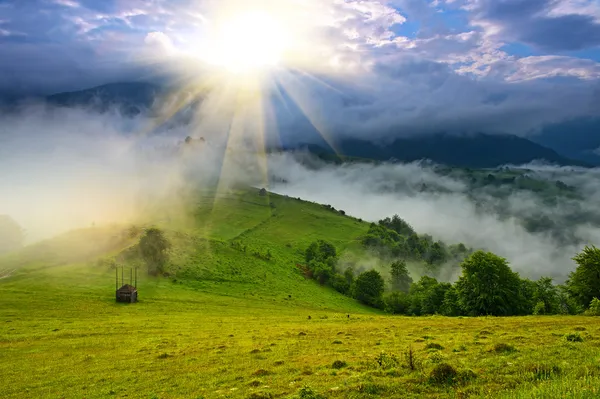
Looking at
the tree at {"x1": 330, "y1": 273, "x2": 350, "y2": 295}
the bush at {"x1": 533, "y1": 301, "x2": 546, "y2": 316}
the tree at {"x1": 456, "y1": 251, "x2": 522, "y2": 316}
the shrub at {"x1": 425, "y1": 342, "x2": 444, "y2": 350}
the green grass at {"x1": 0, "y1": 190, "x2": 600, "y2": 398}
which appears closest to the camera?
the green grass at {"x1": 0, "y1": 190, "x2": 600, "y2": 398}

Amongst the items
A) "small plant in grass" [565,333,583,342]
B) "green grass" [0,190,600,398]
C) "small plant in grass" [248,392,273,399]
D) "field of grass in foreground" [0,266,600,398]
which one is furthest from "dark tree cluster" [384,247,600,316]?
"small plant in grass" [248,392,273,399]

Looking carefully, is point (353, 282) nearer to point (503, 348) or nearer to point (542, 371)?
point (503, 348)

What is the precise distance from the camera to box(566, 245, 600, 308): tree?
237ft

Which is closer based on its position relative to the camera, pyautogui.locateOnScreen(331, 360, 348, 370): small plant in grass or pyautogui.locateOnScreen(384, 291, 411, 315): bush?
pyautogui.locateOnScreen(331, 360, 348, 370): small plant in grass

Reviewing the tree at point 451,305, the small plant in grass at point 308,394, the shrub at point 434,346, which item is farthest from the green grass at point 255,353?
the tree at point 451,305

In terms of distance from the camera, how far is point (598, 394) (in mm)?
11836

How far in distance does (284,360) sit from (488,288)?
6679 centimetres

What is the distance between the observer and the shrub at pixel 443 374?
54.3 feet

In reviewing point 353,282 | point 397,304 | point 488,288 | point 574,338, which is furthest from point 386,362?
point 353,282

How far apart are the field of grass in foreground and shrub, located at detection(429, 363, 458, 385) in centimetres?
13

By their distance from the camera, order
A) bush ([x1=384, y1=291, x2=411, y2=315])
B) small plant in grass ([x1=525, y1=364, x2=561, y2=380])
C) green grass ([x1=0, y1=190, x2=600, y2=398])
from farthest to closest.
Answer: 1. bush ([x1=384, y1=291, x2=411, y2=315])
2. green grass ([x1=0, y1=190, x2=600, y2=398])
3. small plant in grass ([x1=525, y1=364, x2=561, y2=380])

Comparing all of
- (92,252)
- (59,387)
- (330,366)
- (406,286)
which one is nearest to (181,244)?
(92,252)

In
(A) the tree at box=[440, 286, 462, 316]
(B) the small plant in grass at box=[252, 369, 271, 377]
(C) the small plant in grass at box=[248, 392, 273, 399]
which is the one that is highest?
(C) the small plant in grass at box=[248, 392, 273, 399]

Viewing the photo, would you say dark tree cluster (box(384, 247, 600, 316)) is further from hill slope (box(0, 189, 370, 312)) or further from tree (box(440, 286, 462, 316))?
hill slope (box(0, 189, 370, 312))
